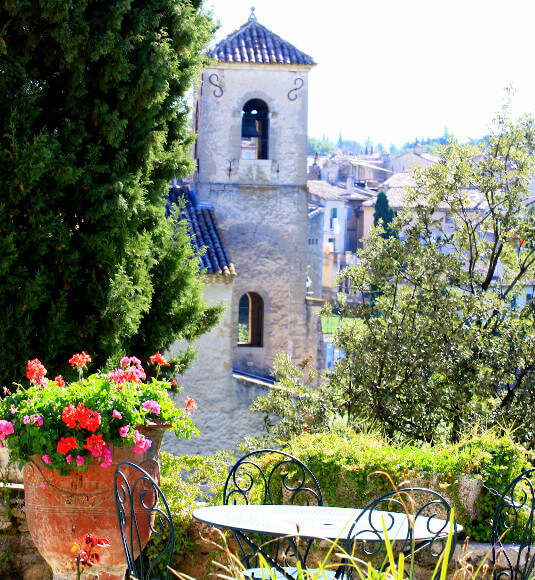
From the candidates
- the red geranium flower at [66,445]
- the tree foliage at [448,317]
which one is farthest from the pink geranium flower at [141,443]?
the tree foliage at [448,317]

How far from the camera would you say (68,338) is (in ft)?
24.5

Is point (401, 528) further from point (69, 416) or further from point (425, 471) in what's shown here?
point (69, 416)

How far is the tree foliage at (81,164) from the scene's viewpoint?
718 cm

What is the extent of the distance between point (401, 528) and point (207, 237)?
14229 millimetres

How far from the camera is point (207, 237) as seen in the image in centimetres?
1761

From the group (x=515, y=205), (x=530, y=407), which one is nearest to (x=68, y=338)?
(x=530, y=407)

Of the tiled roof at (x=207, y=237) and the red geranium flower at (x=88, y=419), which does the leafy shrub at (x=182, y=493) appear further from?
the tiled roof at (x=207, y=237)

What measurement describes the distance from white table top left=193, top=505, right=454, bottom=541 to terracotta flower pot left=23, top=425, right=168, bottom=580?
0.68 m

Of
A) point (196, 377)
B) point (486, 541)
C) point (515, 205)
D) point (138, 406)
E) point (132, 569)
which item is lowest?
point (196, 377)

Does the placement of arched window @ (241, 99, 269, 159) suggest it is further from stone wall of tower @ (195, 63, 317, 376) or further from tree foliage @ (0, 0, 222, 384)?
tree foliage @ (0, 0, 222, 384)

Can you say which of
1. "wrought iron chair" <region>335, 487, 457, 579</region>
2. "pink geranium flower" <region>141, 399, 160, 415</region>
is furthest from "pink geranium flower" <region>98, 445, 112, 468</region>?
"wrought iron chair" <region>335, 487, 457, 579</region>

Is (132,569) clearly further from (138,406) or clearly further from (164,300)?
(164,300)

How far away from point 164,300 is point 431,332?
130 inches

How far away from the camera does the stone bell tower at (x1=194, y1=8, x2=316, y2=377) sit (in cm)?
1941
